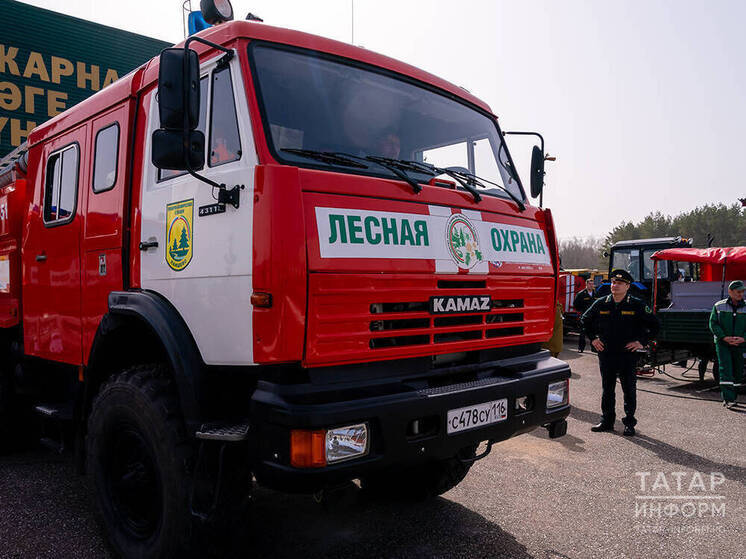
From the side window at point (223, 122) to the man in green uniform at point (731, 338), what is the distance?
288 inches

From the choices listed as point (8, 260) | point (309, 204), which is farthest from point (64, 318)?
point (309, 204)

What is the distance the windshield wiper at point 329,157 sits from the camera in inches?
99.4

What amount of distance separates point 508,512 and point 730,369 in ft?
17.6

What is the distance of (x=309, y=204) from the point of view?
2.36 metres

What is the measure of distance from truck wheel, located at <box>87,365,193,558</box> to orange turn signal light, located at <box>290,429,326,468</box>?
579 mm

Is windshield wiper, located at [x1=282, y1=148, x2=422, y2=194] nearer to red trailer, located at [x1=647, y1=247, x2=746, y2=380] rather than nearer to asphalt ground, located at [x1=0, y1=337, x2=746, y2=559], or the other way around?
asphalt ground, located at [x1=0, y1=337, x2=746, y2=559]

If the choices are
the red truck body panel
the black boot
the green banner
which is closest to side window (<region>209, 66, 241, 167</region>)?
the red truck body panel

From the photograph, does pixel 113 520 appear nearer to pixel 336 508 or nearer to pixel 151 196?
pixel 336 508

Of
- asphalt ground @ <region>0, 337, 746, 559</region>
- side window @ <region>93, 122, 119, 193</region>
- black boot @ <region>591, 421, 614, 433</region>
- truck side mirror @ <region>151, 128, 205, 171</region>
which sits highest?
side window @ <region>93, 122, 119, 193</region>

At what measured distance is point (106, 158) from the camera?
3.42m

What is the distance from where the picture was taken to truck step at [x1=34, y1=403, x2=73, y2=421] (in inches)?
143

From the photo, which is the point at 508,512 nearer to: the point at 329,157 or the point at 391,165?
the point at 391,165

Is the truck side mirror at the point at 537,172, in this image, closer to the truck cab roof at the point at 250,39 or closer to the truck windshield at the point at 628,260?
the truck cab roof at the point at 250,39

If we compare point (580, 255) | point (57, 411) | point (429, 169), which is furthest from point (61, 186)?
point (580, 255)
